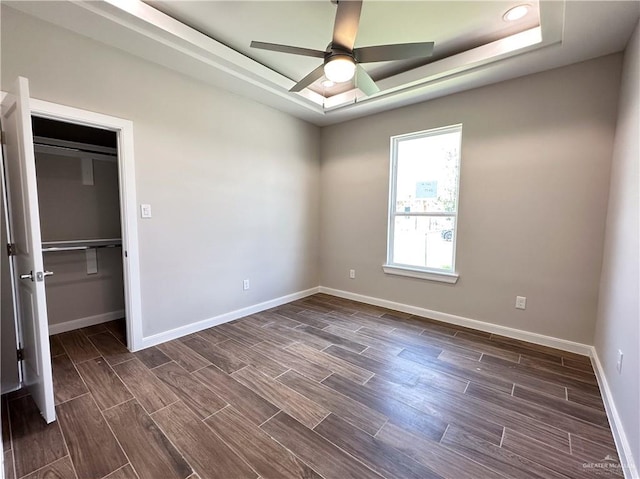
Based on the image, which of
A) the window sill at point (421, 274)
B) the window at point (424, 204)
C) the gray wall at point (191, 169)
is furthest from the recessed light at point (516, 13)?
the gray wall at point (191, 169)

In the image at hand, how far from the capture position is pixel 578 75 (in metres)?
2.49

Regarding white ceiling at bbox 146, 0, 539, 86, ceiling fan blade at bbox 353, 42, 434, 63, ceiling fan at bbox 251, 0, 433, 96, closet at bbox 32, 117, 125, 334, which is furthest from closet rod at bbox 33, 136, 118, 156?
ceiling fan blade at bbox 353, 42, 434, 63

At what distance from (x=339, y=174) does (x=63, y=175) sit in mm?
3399

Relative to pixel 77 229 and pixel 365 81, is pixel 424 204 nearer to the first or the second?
pixel 365 81

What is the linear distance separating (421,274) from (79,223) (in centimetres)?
418

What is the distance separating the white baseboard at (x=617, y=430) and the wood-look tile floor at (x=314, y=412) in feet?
0.15

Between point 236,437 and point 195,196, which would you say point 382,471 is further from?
point 195,196

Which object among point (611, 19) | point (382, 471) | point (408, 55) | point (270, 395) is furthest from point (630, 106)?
point (270, 395)

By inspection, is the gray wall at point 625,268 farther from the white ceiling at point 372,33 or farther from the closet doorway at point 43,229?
the closet doorway at point 43,229

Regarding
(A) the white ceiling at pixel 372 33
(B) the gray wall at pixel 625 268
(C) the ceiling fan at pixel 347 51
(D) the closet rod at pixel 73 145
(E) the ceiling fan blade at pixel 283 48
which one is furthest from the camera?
(D) the closet rod at pixel 73 145

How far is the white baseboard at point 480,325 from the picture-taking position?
2648 millimetres

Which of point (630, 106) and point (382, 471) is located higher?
point (630, 106)

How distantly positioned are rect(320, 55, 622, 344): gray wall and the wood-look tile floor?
465 mm

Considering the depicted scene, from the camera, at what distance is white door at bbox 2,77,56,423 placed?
159cm
